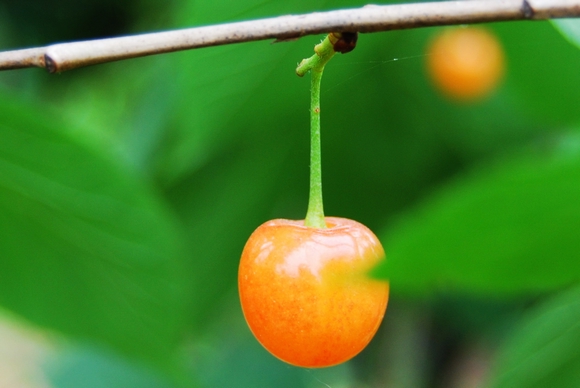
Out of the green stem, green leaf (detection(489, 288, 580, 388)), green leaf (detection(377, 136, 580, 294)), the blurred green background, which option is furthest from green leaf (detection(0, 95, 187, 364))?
green leaf (detection(377, 136, 580, 294))

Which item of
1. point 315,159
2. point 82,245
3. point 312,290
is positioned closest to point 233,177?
point 82,245

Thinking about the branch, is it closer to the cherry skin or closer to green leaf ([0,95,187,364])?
the cherry skin

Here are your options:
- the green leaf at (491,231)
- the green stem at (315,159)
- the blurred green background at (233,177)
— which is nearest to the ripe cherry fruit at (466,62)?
the blurred green background at (233,177)

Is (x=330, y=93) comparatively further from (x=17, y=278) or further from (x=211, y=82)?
(x=17, y=278)

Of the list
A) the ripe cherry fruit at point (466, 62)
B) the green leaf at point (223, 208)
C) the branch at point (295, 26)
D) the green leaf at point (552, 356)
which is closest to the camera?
the branch at point (295, 26)

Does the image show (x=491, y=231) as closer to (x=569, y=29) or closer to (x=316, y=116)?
(x=316, y=116)

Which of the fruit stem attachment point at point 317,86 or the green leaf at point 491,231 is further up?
the fruit stem attachment point at point 317,86

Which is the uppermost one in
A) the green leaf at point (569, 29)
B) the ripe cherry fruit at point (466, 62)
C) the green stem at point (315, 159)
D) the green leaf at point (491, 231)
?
the ripe cherry fruit at point (466, 62)

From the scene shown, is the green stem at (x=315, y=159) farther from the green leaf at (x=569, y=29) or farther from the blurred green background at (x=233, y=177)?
the green leaf at (x=569, y=29)

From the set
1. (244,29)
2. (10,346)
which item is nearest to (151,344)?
(244,29)
